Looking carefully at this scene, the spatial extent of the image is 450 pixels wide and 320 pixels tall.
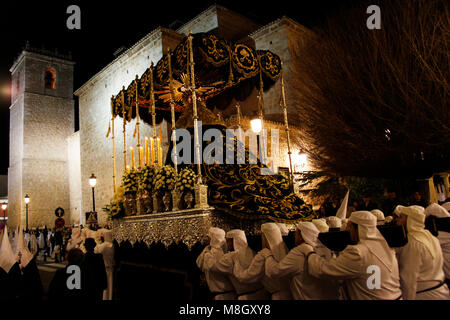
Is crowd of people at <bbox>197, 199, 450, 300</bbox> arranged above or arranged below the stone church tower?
below

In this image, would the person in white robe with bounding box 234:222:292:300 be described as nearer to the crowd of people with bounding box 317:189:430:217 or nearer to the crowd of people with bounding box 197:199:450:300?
the crowd of people with bounding box 197:199:450:300

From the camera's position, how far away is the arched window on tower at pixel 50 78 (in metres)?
30.4

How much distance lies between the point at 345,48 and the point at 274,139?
5.44 m

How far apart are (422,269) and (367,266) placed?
709 mm

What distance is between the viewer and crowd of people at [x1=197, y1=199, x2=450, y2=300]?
2.70m

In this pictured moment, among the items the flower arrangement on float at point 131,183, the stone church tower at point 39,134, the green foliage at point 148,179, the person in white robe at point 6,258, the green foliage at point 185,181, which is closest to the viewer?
the person in white robe at point 6,258

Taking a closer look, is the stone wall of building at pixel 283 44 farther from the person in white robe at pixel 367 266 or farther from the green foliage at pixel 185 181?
the person in white robe at pixel 367 266

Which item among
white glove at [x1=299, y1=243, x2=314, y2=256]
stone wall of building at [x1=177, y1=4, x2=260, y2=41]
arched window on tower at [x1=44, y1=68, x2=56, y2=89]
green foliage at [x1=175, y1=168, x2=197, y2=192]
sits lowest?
white glove at [x1=299, y1=243, x2=314, y2=256]

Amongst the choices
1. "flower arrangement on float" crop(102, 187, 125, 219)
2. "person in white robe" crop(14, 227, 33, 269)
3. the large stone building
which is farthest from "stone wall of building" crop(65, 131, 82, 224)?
"person in white robe" crop(14, 227, 33, 269)

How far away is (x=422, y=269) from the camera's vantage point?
2947 mm

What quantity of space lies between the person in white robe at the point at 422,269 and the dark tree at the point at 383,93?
6.03 meters

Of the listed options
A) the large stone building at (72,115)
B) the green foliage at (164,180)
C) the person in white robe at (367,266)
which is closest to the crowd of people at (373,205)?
the person in white robe at (367,266)
